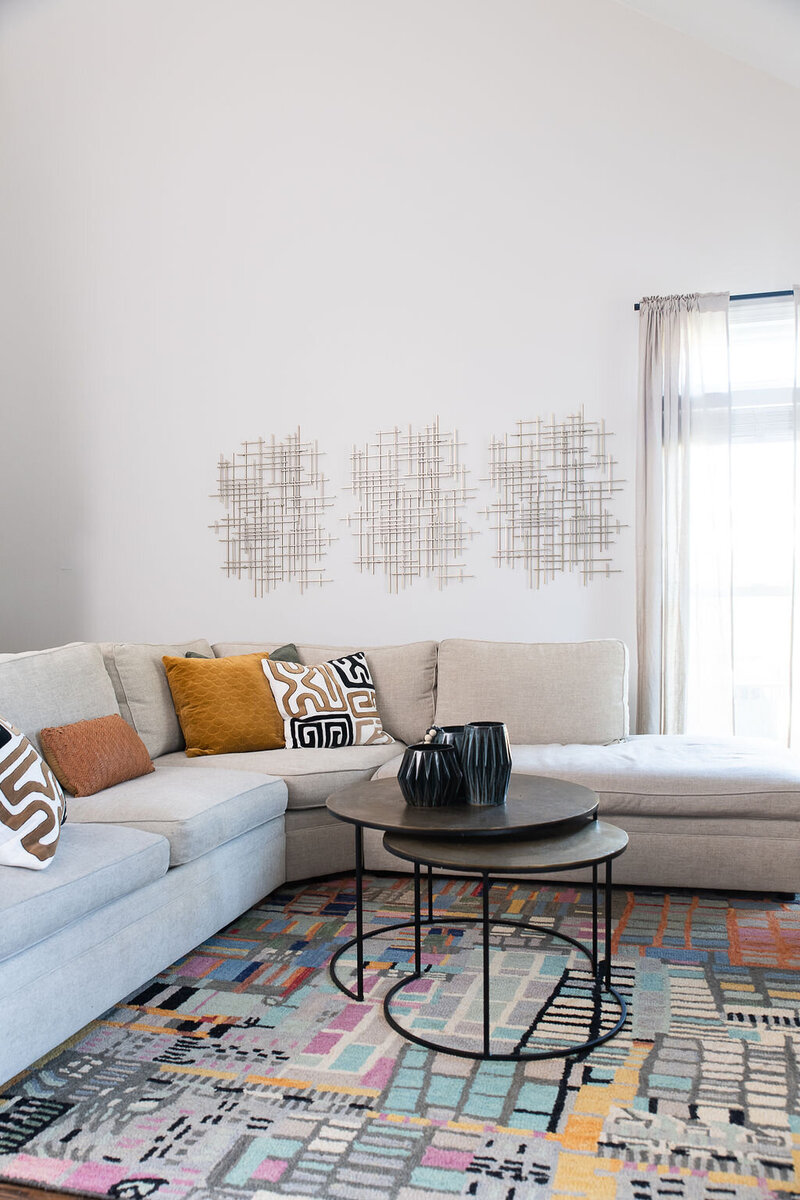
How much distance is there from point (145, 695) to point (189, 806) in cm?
101

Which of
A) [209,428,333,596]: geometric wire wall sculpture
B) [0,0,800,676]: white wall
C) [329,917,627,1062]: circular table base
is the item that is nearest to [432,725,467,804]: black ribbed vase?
[329,917,627,1062]: circular table base

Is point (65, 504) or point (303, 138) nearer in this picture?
point (303, 138)

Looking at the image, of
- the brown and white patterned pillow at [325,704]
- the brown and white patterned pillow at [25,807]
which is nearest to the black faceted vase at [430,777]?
the brown and white patterned pillow at [25,807]

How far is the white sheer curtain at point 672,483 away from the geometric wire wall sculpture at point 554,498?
0.69 ft

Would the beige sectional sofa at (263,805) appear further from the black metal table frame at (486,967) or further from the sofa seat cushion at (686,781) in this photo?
the black metal table frame at (486,967)

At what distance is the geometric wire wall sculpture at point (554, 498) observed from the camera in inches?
166

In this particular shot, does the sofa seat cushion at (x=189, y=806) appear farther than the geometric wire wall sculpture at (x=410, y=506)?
No

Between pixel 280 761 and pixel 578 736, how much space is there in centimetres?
117

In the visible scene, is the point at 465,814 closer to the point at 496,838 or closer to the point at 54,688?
the point at 496,838

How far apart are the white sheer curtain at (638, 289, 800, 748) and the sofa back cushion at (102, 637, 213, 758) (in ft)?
6.49

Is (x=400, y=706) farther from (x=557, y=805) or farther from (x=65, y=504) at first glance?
(x=65, y=504)

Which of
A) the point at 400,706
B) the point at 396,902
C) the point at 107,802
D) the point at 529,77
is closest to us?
the point at 107,802

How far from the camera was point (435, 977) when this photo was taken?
244 centimetres

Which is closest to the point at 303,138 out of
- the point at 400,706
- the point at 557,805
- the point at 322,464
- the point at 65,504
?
the point at 322,464
